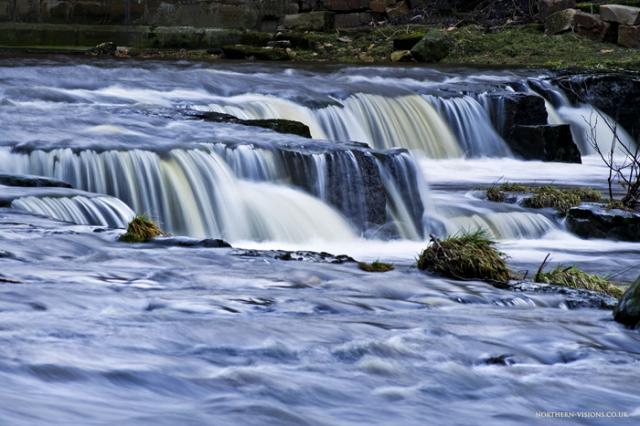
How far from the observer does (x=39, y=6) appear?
27.8 meters

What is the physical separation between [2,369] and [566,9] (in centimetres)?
2200

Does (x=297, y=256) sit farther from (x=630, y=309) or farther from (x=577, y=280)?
(x=630, y=309)

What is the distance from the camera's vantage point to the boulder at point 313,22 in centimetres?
2792

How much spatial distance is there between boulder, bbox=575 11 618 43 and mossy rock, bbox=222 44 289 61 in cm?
579

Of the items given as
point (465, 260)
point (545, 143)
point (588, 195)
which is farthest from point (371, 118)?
point (465, 260)

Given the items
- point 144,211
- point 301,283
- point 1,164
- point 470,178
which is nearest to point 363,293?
point 301,283

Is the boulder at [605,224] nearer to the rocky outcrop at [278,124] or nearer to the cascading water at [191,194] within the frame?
the cascading water at [191,194]

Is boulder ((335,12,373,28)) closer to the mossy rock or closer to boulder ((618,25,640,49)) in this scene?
the mossy rock

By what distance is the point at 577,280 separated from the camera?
985cm

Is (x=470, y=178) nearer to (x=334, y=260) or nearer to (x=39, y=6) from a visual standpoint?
(x=334, y=260)

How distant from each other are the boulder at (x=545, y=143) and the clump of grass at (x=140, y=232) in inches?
400

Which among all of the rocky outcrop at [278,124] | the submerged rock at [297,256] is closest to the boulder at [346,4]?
the rocky outcrop at [278,124]

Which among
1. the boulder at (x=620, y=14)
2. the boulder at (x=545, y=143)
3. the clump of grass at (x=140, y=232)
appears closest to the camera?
the clump of grass at (x=140, y=232)

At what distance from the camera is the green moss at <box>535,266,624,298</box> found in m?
9.77
